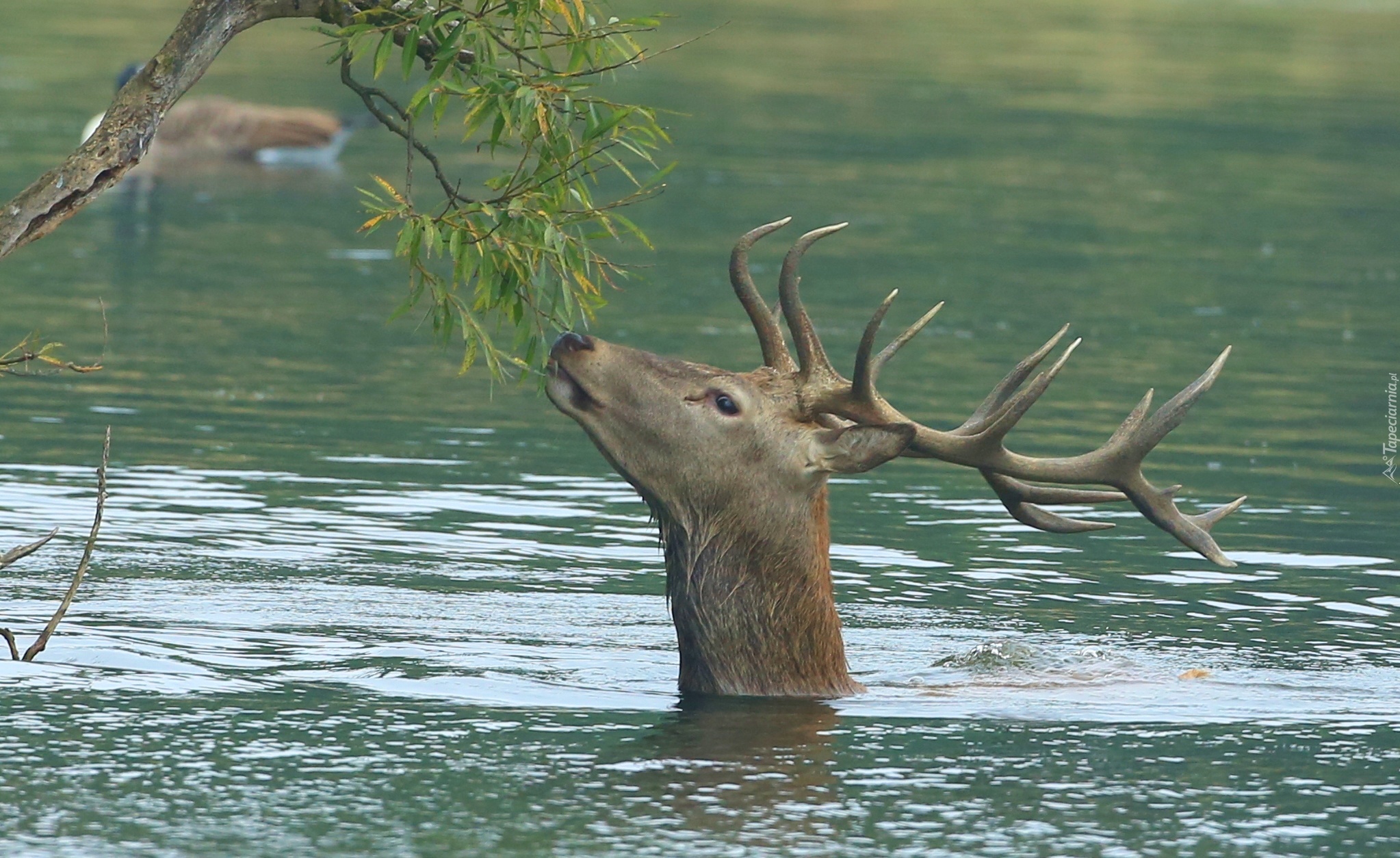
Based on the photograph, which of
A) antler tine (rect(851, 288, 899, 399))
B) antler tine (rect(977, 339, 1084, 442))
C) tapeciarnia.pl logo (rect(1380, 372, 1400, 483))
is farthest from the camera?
tapeciarnia.pl logo (rect(1380, 372, 1400, 483))

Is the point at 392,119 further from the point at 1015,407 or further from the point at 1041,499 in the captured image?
the point at 1041,499

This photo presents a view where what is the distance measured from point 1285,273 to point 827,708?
14638mm

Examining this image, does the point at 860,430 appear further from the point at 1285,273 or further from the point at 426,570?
the point at 1285,273

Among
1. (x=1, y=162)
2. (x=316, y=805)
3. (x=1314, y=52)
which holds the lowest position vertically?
(x=316, y=805)

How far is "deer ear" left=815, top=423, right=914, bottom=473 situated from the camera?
885 cm

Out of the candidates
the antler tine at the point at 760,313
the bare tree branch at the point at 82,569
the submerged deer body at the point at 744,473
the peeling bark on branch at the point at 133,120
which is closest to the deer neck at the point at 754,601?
the submerged deer body at the point at 744,473

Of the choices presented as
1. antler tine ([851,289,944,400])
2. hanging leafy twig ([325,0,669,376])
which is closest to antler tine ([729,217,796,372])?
antler tine ([851,289,944,400])

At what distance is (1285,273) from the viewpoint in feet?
73.9

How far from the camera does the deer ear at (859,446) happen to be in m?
8.85

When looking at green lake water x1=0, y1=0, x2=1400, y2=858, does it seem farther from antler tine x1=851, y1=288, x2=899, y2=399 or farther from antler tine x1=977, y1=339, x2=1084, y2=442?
antler tine x1=851, y1=288, x2=899, y2=399

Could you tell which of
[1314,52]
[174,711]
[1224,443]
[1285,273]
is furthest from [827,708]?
[1314,52]

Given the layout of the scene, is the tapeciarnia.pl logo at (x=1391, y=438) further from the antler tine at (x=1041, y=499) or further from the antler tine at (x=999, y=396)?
the antler tine at (x=999, y=396)

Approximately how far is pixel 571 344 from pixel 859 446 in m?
1.07

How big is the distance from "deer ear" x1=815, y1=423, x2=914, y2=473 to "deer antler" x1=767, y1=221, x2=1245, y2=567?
0.29ft
